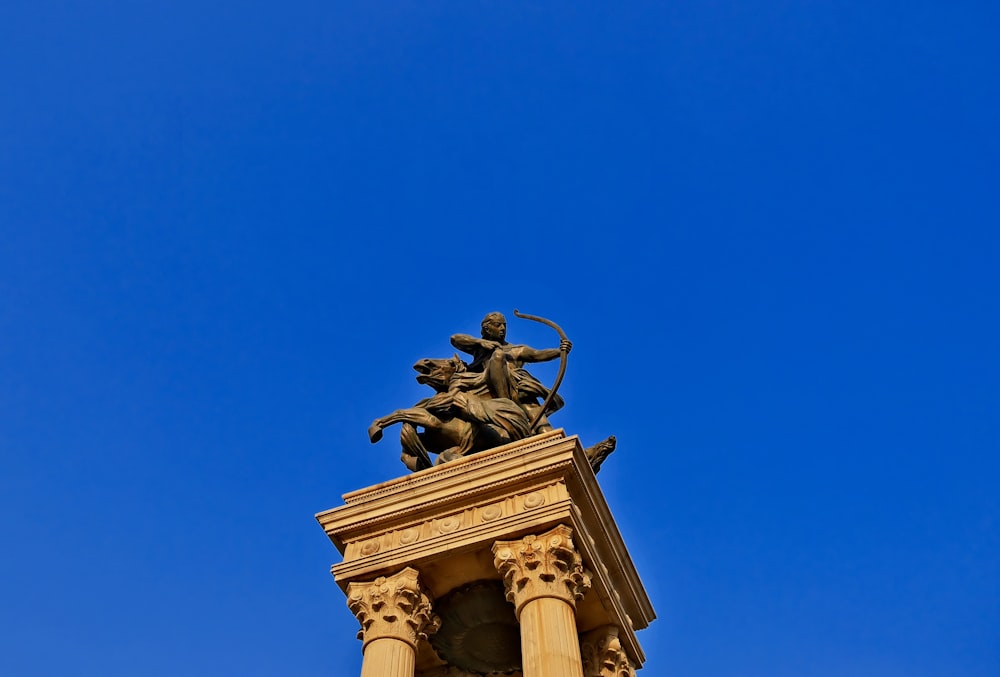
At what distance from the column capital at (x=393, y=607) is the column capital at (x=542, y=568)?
134cm

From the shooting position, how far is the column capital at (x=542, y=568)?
51.3 ft

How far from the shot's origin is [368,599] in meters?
16.3

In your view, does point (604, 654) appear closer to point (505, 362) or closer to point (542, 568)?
point (542, 568)

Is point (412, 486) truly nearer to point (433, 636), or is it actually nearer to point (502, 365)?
point (433, 636)

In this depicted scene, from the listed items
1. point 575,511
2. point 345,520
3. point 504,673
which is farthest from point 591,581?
point 345,520

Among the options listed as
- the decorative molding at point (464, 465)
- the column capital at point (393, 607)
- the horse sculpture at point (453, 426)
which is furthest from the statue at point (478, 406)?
the column capital at point (393, 607)

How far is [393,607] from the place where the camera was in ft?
52.9

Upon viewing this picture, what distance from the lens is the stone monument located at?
15727 mm

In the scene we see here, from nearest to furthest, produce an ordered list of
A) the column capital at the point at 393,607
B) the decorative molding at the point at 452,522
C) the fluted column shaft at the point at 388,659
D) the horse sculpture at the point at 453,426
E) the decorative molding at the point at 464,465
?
1. the fluted column shaft at the point at 388,659
2. the column capital at the point at 393,607
3. the decorative molding at the point at 452,522
4. the decorative molding at the point at 464,465
5. the horse sculpture at the point at 453,426

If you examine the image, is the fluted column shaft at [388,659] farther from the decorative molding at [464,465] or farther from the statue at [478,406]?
the statue at [478,406]

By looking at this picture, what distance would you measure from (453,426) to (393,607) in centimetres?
431

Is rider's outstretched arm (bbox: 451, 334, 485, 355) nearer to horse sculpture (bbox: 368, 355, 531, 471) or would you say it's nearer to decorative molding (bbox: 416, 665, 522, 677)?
horse sculpture (bbox: 368, 355, 531, 471)

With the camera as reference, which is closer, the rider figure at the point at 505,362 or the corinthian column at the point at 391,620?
the corinthian column at the point at 391,620

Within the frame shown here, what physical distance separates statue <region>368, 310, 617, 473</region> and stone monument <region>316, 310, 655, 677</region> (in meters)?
0.04
